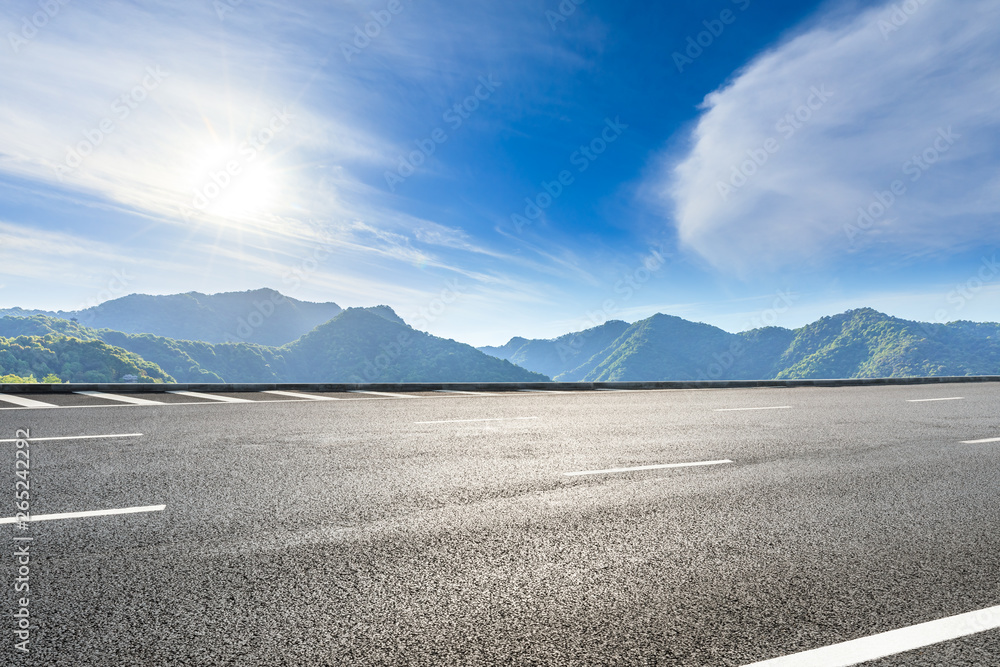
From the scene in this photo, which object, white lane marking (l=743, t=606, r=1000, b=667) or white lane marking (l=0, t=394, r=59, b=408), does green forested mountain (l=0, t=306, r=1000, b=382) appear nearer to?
white lane marking (l=0, t=394, r=59, b=408)

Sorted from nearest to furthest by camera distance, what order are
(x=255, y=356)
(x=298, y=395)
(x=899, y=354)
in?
(x=298, y=395) → (x=255, y=356) → (x=899, y=354)

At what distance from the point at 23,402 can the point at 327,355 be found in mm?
122072

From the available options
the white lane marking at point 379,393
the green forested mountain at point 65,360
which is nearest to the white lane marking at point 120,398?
the white lane marking at point 379,393

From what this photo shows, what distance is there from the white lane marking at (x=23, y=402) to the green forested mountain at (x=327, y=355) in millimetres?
73714

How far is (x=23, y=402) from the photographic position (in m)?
9.13

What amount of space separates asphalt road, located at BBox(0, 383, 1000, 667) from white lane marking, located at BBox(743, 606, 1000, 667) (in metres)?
0.04

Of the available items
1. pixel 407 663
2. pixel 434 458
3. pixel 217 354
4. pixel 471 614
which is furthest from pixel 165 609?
pixel 217 354

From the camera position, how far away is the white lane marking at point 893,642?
213cm

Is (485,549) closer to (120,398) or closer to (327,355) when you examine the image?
(120,398)

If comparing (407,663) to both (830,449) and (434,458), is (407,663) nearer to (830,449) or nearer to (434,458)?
(434,458)

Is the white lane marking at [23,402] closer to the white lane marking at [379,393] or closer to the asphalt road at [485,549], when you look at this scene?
the asphalt road at [485,549]

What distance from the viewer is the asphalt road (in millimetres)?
2229

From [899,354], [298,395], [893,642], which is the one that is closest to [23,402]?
[298,395]

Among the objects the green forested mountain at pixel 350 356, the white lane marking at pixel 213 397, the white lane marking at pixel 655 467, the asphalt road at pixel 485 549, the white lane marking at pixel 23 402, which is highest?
the green forested mountain at pixel 350 356
